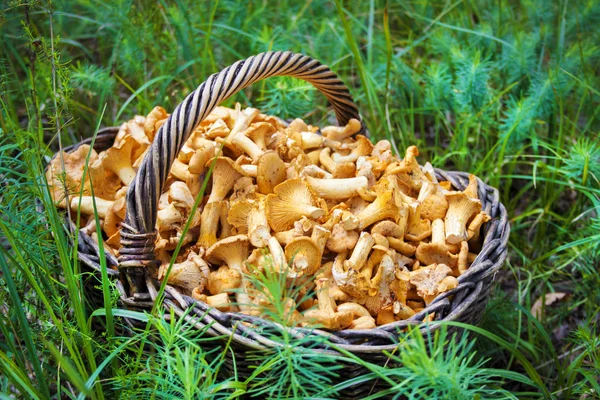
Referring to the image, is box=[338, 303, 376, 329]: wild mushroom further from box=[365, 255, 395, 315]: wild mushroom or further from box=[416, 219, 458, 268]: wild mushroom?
box=[416, 219, 458, 268]: wild mushroom

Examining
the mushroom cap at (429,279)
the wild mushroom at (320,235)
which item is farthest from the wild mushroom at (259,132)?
the mushroom cap at (429,279)

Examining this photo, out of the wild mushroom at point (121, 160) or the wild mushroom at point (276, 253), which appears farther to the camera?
the wild mushroom at point (121, 160)

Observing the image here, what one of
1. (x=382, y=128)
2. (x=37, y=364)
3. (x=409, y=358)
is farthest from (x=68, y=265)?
(x=382, y=128)

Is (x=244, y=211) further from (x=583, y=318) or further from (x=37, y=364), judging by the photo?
(x=583, y=318)

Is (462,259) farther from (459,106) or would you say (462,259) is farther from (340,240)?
(459,106)

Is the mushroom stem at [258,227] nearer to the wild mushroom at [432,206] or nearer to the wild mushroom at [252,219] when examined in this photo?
the wild mushroom at [252,219]

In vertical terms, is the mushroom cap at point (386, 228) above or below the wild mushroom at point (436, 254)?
above

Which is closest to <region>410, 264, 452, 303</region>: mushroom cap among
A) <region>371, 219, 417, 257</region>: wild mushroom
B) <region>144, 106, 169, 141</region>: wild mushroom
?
<region>371, 219, 417, 257</region>: wild mushroom
